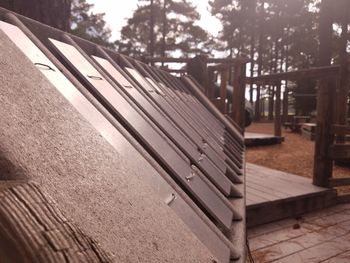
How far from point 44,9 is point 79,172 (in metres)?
4.15

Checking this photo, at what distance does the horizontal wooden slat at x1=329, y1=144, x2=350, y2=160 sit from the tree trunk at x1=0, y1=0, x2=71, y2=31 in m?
4.66

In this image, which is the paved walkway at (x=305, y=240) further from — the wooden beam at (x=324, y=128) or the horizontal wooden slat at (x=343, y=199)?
the wooden beam at (x=324, y=128)

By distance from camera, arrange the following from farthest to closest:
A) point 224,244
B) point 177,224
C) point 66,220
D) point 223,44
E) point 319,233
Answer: point 223,44 → point 319,233 → point 224,244 → point 177,224 → point 66,220

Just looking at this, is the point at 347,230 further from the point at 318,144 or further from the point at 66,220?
the point at 66,220

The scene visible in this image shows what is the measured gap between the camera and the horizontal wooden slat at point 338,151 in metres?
5.70

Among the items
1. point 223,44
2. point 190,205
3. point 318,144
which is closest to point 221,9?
point 223,44

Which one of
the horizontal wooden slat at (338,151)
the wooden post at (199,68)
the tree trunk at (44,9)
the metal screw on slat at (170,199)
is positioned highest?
the tree trunk at (44,9)

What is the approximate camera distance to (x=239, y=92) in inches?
309

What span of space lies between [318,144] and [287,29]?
93.6ft

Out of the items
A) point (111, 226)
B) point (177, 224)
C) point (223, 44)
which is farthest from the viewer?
point (223, 44)

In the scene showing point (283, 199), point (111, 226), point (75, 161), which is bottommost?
point (283, 199)

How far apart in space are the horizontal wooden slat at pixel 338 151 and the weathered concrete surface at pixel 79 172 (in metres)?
5.31

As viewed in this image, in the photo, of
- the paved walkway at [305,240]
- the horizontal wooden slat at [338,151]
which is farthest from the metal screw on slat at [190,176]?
the horizontal wooden slat at [338,151]

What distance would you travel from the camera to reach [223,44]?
34938 mm
